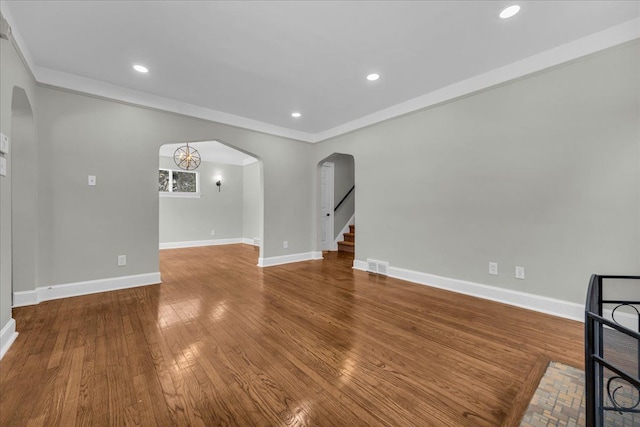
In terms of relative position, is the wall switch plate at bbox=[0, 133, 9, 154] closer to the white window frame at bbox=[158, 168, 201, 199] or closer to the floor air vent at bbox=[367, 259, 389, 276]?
the floor air vent at bbox=[367, 259, 389, 276]

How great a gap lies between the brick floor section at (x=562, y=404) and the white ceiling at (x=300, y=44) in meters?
2.63

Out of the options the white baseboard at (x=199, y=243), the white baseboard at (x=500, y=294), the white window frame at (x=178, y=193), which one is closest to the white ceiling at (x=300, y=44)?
the white baseboard at (x=500, y=294)

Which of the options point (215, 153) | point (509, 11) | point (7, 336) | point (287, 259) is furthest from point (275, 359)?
point (215, 153)

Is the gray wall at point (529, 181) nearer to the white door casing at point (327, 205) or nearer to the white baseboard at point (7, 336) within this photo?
the white door casing at point (327, 205)

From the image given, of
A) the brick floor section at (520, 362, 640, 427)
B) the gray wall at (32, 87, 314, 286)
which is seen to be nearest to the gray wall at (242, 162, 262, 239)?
the gray wall at (32, 87, 314, 286)

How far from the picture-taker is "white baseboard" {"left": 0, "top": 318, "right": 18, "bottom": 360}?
1.88m

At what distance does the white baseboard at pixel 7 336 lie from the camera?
6.16 ft

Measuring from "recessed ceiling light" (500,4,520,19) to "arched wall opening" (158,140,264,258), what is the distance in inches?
212

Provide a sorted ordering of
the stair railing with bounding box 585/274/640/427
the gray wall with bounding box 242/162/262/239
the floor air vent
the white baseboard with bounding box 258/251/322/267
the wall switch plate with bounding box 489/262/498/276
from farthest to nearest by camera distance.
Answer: the gray wall with bounding box 242/162/262/239 → the white baseboard with bounding box 258/251/322/267 → the floor air vent → the wall switch plate with bounding box 489/262/498/276 → the stair railing with bounding box 585/274/640/427

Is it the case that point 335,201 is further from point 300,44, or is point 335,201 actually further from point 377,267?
point 300,44

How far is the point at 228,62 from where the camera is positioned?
109 inches

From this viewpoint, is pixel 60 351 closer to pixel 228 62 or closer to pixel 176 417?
pixel 176 417

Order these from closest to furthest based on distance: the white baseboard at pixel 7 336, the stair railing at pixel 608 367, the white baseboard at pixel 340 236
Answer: the stair railing at pixel 608 367 < the white baseboard at pixel 7 336 < the white baseboard at pixel 340 236

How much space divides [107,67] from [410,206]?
13.5ft
